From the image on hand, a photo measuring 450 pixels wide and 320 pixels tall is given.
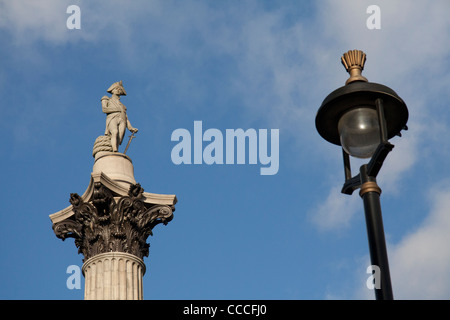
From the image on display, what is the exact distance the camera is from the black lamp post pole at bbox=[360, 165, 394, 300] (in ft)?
33.6

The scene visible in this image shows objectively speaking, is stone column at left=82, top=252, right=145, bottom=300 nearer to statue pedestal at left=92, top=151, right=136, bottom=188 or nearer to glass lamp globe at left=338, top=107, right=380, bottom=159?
statue pedestal at left=92, top=151, right=136, bottom=188

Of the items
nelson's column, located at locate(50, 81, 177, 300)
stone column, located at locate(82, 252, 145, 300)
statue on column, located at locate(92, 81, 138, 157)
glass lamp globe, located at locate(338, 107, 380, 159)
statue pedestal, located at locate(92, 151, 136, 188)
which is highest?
statue on column, located at locate(92, 81, 138, 157)

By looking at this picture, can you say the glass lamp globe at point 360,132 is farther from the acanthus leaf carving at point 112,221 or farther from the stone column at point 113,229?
the acanthus leaf carving at point 112,221

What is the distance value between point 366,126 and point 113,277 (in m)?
15.3

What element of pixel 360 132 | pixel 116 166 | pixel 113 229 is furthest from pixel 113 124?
pixel 360 132

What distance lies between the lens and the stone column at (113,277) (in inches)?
990

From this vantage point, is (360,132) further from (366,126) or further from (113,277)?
(113,277)

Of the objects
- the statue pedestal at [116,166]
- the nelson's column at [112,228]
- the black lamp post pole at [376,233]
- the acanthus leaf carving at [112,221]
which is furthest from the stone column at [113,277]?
the black lamp post pole at [376,233]

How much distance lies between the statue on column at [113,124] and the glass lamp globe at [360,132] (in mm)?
18062

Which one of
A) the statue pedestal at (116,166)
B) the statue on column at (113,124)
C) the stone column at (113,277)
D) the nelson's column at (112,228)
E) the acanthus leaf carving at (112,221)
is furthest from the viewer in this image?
the statue on column at (113,124)

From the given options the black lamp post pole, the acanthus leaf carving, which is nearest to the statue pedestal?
the acanthus leaf carving

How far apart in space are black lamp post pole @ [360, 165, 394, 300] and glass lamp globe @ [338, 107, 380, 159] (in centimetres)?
26

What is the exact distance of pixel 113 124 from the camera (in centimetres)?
2953
